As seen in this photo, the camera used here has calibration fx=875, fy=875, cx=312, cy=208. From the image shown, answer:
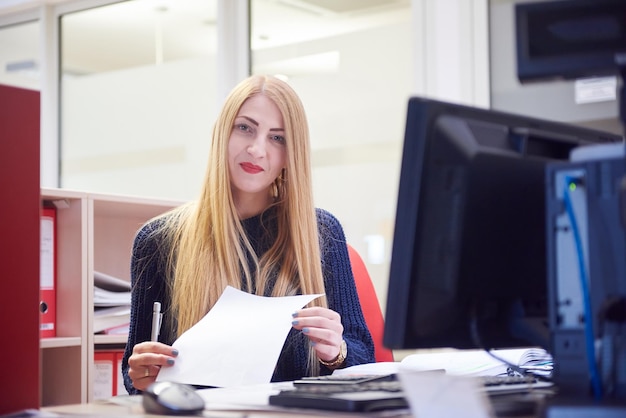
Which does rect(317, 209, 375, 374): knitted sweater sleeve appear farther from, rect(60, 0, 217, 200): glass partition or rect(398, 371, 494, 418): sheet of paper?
rect(60, 0, 217, 200): glass partition

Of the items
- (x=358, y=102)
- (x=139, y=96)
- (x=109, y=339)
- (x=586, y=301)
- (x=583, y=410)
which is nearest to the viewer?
(x=583, y=410)

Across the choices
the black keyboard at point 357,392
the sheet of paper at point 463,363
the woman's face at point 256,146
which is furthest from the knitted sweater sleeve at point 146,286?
the black keyboard at point 357,392

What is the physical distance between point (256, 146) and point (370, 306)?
1.56ft

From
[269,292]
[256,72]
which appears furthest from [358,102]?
[269,292]

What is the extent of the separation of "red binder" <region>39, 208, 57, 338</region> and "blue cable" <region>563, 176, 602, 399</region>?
1591 millimetres

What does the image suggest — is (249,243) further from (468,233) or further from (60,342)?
(468,233)

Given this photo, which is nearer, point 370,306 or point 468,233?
point 468,233

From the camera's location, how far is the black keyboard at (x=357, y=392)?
0.96 m

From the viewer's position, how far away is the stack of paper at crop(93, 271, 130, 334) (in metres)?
2.35

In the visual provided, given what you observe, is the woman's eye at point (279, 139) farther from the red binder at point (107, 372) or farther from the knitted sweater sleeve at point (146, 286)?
the red binder at point (107, 372)

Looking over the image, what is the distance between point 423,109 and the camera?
38.1 inches

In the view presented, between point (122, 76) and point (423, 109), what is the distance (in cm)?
347

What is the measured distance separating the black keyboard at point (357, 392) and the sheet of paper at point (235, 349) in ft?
0.73

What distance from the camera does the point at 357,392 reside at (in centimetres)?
103
